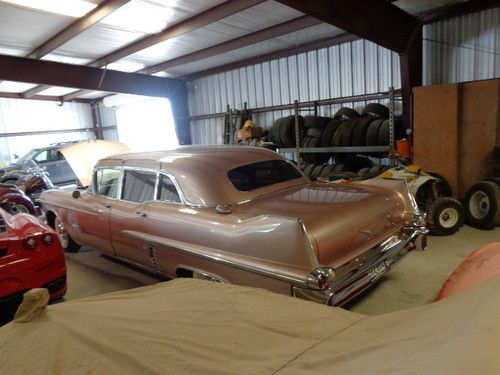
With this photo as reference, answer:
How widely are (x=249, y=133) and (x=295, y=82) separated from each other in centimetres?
178

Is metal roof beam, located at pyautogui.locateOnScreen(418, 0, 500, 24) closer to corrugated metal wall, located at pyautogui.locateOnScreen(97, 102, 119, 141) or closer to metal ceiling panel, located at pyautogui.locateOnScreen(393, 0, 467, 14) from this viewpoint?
metal ceiling panel, located at pyautogui.locateOnScreen(393, 0, 467, 14)

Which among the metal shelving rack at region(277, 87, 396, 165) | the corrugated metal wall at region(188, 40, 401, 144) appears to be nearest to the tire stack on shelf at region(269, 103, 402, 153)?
the metal shelving rack at region(277, 87, 396, 165)

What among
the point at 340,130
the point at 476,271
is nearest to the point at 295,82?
the point at 340,130

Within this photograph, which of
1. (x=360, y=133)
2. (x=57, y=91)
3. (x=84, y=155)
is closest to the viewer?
(x=84, y=155)

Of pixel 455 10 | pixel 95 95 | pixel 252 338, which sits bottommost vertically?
pixel 252 338

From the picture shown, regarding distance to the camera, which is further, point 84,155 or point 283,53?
point 283,53

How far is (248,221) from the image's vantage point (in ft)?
9.28

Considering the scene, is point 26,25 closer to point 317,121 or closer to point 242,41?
point 242,41

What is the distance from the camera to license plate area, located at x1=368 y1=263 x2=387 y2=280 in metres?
3.10

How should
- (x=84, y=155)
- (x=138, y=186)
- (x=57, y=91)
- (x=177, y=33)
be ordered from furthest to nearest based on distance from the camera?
(x=57, y=91), (x=177, y=33), (x=84, y=155), (x=138, y=186)

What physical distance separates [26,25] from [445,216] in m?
8.21

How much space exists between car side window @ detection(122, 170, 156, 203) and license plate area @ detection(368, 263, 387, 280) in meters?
2.32

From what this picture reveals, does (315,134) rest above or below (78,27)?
below

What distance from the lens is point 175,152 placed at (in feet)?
14.0
